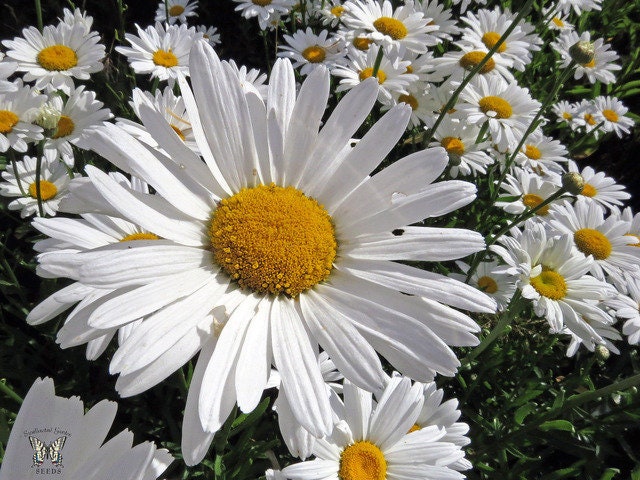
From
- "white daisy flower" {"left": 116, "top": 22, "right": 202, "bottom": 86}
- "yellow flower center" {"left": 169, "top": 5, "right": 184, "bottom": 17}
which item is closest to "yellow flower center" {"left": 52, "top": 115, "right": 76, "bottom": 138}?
"white daisy flower" {"left": 116, "top": 22, "right": 202, "bottom": 86}

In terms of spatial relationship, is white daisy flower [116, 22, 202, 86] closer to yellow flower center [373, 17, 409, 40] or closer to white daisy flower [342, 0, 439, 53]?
white daisy flower [342, 0, 439, 53]

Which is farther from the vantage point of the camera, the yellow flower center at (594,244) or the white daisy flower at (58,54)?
the white daisy flower at (58,54)

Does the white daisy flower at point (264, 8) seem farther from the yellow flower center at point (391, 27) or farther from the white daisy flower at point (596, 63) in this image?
the white daisy flower at point (596, 63)

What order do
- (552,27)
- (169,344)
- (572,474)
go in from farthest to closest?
1. (552,27)
2. (572,474)
3. (169,344)

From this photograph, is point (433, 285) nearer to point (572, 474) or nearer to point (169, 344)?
point (169, 344)

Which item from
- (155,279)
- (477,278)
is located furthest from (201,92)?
(477,278)

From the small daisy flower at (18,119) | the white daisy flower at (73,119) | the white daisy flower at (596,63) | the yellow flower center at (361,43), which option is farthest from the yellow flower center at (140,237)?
the white daisy flower at (596,63)
